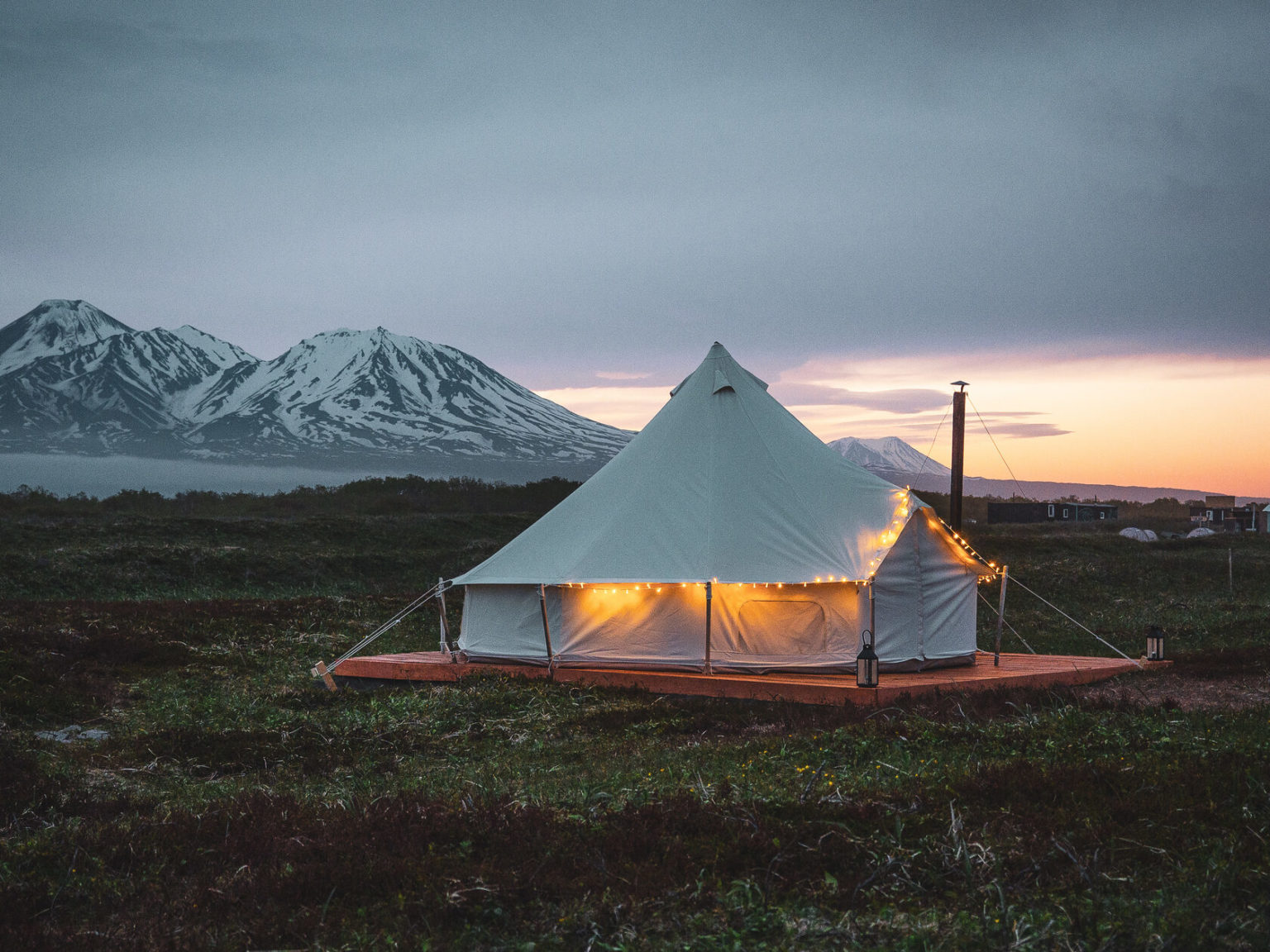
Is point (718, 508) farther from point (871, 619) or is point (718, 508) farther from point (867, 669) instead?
point (867, 669)

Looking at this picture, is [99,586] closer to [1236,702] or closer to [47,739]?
→ [47,739]

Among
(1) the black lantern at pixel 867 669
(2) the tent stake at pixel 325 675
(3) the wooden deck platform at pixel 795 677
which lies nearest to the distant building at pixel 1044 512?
(3) the wooden deck platform at pixel 795 677

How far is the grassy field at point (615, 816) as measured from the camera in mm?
4195

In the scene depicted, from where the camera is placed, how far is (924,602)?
13.0 m

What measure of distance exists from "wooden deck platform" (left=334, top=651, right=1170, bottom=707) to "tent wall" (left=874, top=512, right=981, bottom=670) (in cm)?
24

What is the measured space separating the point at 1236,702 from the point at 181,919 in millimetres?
9212

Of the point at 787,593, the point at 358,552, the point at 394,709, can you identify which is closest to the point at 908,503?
the point at 787,593

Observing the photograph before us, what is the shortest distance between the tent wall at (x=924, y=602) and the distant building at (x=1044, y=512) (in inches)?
2490

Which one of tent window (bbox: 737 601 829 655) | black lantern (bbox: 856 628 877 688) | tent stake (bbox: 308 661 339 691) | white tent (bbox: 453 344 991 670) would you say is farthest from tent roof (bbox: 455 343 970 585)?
tent stake (bbox: 308 661 339 691)

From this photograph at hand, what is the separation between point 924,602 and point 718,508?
2.88m

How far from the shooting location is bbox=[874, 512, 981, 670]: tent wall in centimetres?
1270

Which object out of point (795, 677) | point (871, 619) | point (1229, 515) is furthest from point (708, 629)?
point (1229, 515)

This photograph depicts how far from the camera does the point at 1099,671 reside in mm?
12391

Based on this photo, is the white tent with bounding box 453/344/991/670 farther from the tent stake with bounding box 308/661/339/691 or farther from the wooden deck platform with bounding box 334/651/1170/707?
the tent stake with bounding box 308/661/339/691
